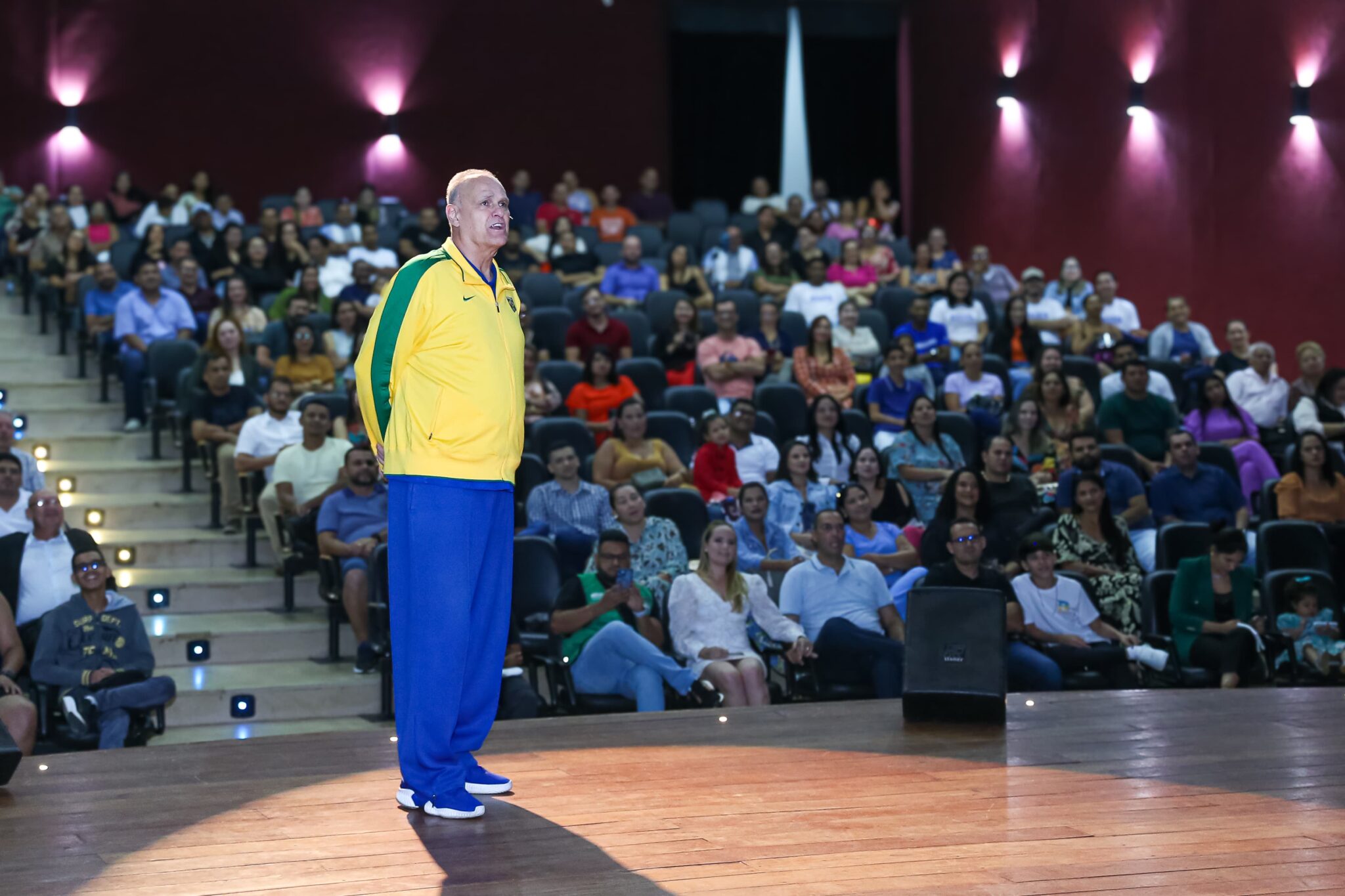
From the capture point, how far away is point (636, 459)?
6.98 metres

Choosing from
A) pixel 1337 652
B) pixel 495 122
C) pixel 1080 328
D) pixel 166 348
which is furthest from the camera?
pixel 495 122

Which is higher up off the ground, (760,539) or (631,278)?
(631,278)

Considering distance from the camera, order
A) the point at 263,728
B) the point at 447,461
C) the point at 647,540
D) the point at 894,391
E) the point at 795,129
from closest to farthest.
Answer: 1. the point at 447,461
2. the point at 263,728
3. the point at 647,540
4. the point at 894,391
5. the point at 795,129

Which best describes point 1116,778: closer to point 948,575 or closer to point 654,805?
point 654,805

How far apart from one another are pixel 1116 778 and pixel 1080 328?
6.56 m

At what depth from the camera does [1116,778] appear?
3.29 metres

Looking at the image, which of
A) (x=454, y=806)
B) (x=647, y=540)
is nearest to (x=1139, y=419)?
(x=647, y=540)

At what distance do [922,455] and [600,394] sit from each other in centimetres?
158

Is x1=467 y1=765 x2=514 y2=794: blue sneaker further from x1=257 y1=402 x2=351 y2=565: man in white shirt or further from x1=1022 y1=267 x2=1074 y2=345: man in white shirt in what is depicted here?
x1=1022 y1=267 x2=1074 y2=345: man in white shirt

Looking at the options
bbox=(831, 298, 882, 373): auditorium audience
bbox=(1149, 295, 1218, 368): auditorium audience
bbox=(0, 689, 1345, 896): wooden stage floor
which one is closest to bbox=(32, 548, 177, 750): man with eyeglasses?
bbox=(0, 689, 1345, 896): wooden stage floor

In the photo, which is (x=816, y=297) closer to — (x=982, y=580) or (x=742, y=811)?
(x=982, y=580)

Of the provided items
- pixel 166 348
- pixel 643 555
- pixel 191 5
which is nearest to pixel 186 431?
pixel 166 348

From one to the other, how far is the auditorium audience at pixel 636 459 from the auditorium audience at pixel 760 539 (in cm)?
56

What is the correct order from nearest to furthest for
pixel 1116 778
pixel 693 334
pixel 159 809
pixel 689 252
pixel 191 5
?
pixel 159 809 < pixel 1116 778 < pixel 693 334 < pixel 689 252 < pixel 191 5
